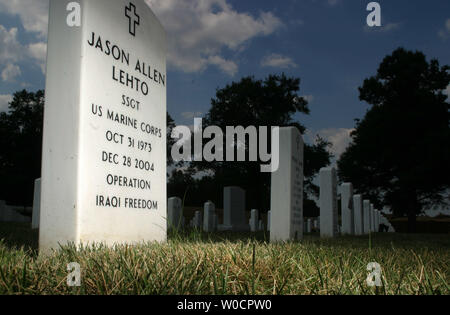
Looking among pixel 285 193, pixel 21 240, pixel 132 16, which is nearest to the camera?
pixel 132 16

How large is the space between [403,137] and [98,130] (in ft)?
94.7

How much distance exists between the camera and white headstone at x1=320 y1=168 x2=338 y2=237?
1128 cm

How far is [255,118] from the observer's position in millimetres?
36219

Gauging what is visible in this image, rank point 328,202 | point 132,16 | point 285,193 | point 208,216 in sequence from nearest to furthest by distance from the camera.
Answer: point 132,16
point 285,193
point 328,202
point 208,216

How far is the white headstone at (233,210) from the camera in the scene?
56.9ft

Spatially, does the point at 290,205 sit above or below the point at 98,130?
below

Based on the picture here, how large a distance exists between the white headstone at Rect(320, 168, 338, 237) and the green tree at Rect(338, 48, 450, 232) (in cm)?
1713

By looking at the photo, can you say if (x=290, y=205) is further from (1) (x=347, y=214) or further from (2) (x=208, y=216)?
(2) (x=208, y=216)

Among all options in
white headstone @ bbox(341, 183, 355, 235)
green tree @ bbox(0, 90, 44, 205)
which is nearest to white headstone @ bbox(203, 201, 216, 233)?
white headstone @ bbox(341, 183, 355, 235)

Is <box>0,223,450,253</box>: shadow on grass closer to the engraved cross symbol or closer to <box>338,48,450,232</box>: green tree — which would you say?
the engraved cross symbol

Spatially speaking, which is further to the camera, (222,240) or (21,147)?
(21,147)

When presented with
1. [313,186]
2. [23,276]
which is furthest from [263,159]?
[23,276]

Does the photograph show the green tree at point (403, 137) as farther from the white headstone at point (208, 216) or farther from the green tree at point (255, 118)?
the white headstone at point (208, 216)

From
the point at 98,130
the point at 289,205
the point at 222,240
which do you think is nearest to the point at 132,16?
the point at 98,130
